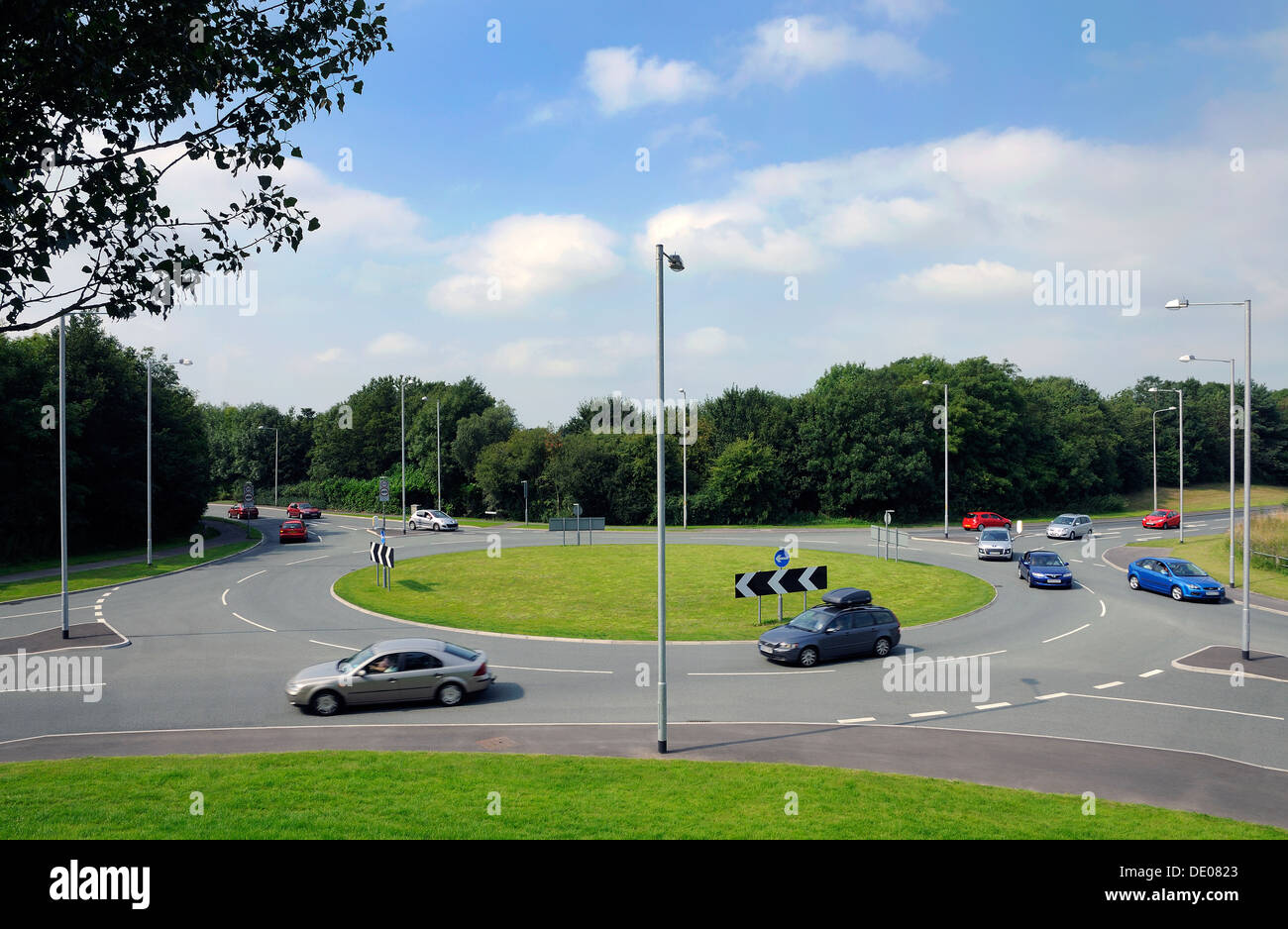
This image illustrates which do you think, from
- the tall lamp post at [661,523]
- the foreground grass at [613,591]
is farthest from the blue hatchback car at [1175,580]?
the tall lamp post at [661,523]

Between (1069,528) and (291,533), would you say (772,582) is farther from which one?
(1069,528)

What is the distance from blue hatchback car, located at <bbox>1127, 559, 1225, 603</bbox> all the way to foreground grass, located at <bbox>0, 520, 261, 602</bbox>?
39.4 metres

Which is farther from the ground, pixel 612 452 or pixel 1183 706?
pixel 612 452

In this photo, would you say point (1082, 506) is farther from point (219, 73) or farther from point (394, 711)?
point (219, 73)

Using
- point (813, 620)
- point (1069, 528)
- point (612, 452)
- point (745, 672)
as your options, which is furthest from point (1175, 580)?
point (612, 452)

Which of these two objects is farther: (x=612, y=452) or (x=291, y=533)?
(x=612, y=452)

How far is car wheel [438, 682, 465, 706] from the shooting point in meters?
15.3

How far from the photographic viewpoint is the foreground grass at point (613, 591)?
2366cm

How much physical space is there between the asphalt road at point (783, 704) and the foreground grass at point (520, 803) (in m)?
1.12

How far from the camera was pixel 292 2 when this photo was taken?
26.2ft

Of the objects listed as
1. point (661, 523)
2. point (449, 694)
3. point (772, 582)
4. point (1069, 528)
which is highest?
point (661, 523)

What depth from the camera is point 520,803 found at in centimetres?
930

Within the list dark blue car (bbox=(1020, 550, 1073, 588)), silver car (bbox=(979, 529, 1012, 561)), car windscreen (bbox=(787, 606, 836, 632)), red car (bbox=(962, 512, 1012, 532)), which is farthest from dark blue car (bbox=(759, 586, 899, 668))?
red car (bbox=(962, 512, 1012, 532))

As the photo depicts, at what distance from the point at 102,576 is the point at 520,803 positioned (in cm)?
3288
